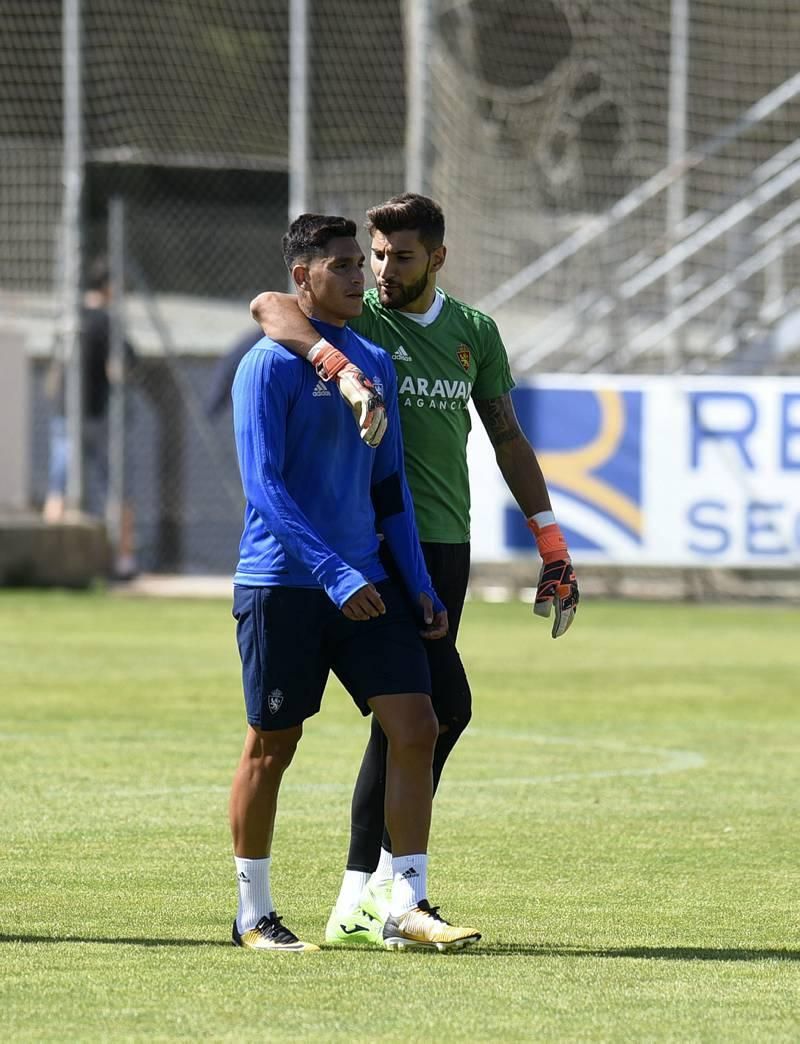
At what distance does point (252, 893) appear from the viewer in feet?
19.6

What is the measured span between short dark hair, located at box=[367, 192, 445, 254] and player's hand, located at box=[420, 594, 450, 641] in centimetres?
104

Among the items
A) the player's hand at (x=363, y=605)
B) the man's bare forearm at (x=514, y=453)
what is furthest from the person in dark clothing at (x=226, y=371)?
the player's hand at (x=363, y=605)

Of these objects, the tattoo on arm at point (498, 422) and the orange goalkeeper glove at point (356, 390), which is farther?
the tattoo on arm at point (498, 422)

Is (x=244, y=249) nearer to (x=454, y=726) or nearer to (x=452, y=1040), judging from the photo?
(x=454, y=726)

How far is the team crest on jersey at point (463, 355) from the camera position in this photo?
6.54 metres

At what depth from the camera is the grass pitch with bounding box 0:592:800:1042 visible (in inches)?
202

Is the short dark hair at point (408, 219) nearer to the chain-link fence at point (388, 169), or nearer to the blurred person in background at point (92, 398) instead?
the chain-link fence at point (388, 169)

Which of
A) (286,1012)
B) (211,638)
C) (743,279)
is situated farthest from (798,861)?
(743,279)

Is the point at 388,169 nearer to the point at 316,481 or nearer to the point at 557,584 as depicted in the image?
the point at 557,584

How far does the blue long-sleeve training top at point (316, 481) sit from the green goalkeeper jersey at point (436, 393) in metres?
0.30

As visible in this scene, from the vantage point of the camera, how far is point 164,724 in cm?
1136

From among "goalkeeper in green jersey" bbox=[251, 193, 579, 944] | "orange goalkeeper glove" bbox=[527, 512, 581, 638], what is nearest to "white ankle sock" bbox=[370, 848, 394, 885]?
"goalkeeper in green jersey" bbox=[251, 193, 579, 944]

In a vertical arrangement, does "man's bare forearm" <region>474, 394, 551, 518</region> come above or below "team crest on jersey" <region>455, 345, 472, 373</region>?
below

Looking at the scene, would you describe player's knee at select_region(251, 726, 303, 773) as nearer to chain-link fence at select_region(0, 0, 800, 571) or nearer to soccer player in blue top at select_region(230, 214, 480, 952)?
soccer player in blue top at select_region(230, 214, 480, 952)
